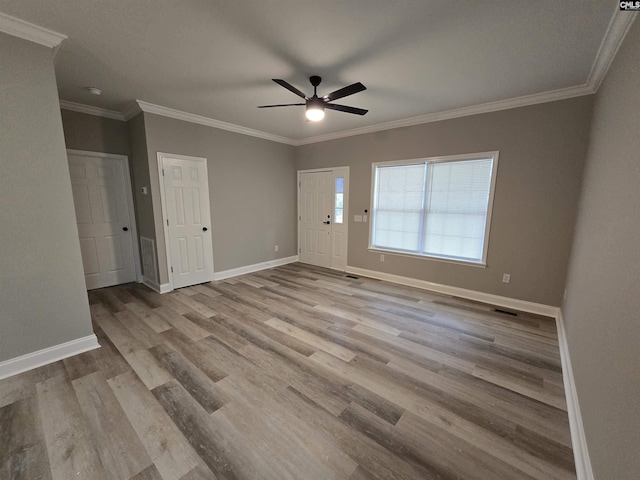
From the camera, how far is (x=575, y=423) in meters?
1.60

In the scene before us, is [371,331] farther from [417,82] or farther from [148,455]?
[417,82]

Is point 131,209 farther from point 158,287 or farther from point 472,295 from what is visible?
point 472,295

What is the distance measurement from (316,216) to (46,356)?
4.38 meters

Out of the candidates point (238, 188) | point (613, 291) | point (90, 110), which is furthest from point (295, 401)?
point (90, 110)

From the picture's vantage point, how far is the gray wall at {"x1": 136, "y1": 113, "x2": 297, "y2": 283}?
381cm

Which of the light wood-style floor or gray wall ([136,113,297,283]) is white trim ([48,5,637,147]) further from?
the light wood-style floor

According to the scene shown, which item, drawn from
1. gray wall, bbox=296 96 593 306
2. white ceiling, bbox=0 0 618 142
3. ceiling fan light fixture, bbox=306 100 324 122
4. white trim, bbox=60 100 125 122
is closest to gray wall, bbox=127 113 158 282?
white trim, bbox=60 100 125 122

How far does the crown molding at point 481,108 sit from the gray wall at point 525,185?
0.06 metres

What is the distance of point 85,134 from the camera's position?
3.68 meters

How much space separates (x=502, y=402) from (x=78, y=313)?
3.76 m

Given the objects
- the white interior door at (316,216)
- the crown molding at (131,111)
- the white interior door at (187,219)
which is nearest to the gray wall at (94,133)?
the crown molding at (131,111)

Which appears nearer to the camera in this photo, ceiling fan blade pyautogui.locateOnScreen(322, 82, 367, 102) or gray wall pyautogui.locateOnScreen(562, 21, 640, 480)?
gray wall pyautogui.locateOnScreen(562, 21, 640, 480)

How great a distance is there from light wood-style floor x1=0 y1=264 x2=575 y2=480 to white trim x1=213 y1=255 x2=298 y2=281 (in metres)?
1.46

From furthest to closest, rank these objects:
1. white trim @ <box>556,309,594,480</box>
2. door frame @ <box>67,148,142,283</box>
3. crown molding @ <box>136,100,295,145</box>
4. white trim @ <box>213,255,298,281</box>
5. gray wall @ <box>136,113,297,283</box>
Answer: white trim @ <box>213,255,298,281</box>, door frame @ <box>67,148,142,283</box>, gray wall @ <box>136,113,297,283</box>, crown molding @ <box>136,100,295,145</box>, white trim @ <box>556,309,594,480</box>
